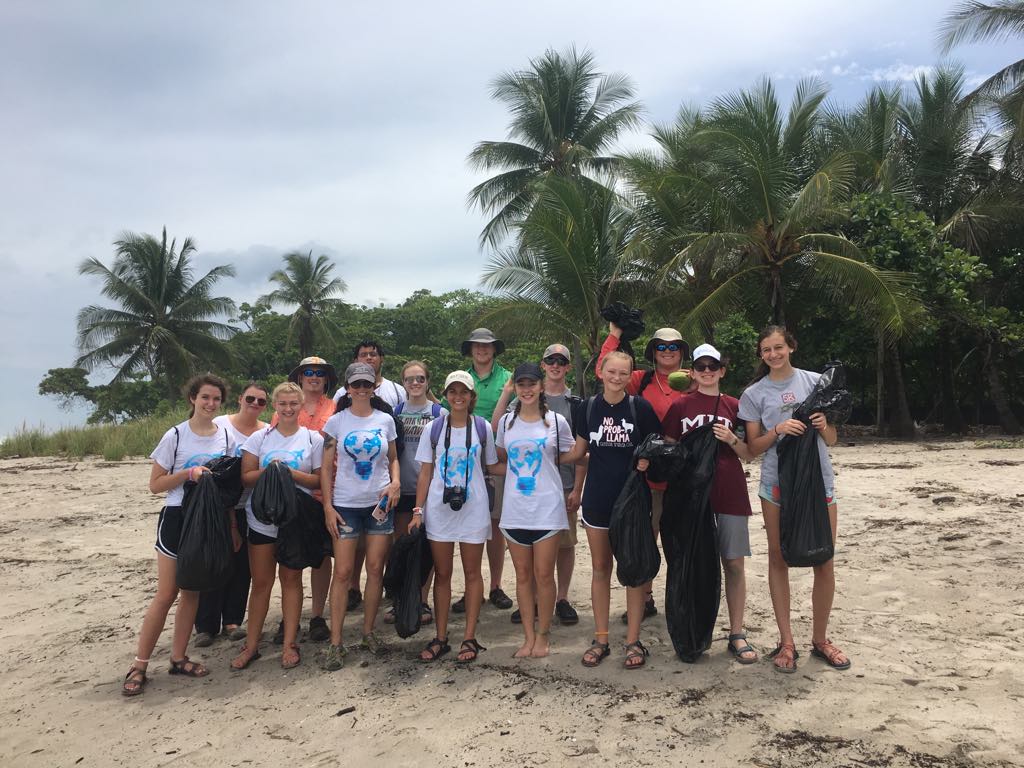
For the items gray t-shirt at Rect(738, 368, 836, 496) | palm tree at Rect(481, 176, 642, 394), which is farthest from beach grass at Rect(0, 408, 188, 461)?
gray t-shirt at Rect(738, 368, 836, 496)

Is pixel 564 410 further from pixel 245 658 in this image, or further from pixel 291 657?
pixel 245 658

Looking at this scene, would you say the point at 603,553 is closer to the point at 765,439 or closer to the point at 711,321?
the point at 765,439

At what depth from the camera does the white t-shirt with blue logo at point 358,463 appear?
432 centimetres

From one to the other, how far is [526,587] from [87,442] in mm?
17470

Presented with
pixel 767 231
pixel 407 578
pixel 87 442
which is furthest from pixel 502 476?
pixel 87 442

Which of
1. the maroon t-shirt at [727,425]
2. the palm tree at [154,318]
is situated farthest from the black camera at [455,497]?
the palm tree at [154,318]

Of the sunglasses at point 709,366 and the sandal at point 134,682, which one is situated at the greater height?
the sunglasses at point 709,366

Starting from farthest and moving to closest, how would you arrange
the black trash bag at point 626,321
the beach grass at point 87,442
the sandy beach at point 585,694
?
1. the beach grass at point 87,442
2. the black trash bag at point 626,321
3. the sandy beach at point 585,694

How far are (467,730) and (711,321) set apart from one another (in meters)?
11.9

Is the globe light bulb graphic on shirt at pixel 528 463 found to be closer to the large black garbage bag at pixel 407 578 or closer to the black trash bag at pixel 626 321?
the large black garbage bag at pixel 407 578

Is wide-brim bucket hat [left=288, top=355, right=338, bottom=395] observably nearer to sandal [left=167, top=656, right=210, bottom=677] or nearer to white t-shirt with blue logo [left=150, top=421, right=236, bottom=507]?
white t-shirt with blue logo [left=150, top=421, right=236, bottom=507]

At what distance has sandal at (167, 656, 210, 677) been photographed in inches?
171

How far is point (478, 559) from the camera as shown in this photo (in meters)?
4.31

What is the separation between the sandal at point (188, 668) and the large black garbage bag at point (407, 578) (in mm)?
1233
